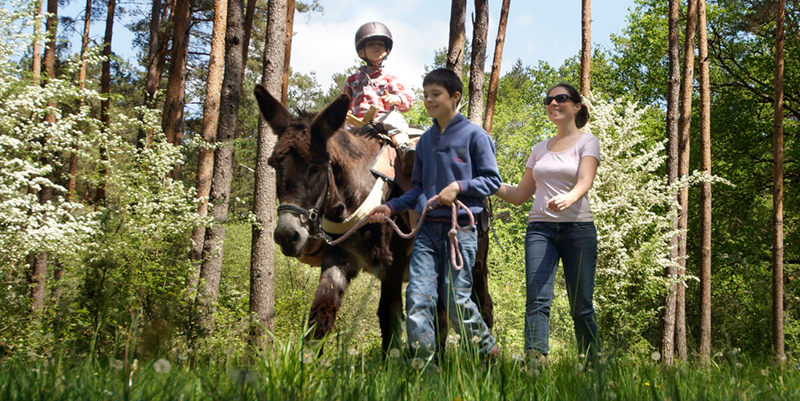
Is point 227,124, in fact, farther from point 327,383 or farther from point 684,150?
point 684,150

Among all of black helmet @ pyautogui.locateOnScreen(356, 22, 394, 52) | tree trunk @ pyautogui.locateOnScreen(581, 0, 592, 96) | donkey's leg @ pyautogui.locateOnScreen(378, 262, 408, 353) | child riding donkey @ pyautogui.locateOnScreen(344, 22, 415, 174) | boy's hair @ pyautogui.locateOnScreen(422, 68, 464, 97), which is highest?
tree trunk @ pyautogui.locateOnScreen(581, 0, 592, 96)

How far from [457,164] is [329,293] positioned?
147cm

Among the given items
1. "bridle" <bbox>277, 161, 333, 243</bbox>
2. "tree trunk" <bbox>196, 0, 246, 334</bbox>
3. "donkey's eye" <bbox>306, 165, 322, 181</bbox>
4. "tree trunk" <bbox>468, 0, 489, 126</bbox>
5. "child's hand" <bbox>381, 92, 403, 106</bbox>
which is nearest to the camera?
"bridle" <bbox>277, 161, 333, 243</bbox>

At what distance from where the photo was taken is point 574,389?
206 centimetres

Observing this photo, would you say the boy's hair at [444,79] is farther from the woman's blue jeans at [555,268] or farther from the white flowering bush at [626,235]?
the white flowering bush at [626,235]

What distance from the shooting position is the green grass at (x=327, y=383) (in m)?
1.75

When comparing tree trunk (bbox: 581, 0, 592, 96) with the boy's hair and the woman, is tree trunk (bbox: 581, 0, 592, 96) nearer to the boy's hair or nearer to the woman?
the woman

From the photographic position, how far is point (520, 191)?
416cm

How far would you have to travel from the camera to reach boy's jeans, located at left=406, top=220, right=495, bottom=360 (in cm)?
314

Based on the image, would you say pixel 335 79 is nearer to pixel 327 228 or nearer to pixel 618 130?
pixel 618 130

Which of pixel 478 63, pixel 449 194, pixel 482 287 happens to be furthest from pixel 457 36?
pixel 449 194

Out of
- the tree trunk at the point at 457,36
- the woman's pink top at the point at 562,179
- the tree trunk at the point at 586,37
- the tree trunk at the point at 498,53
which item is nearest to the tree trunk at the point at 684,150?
the tree trunk at the point at 586,37

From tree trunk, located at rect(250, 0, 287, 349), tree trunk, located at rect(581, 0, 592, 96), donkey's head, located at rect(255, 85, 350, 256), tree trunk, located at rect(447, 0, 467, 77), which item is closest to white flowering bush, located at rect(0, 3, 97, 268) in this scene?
tree trunk, located at rect(250, 0, 287, 349)

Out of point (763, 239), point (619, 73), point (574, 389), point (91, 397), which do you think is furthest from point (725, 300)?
point (91, 397)
